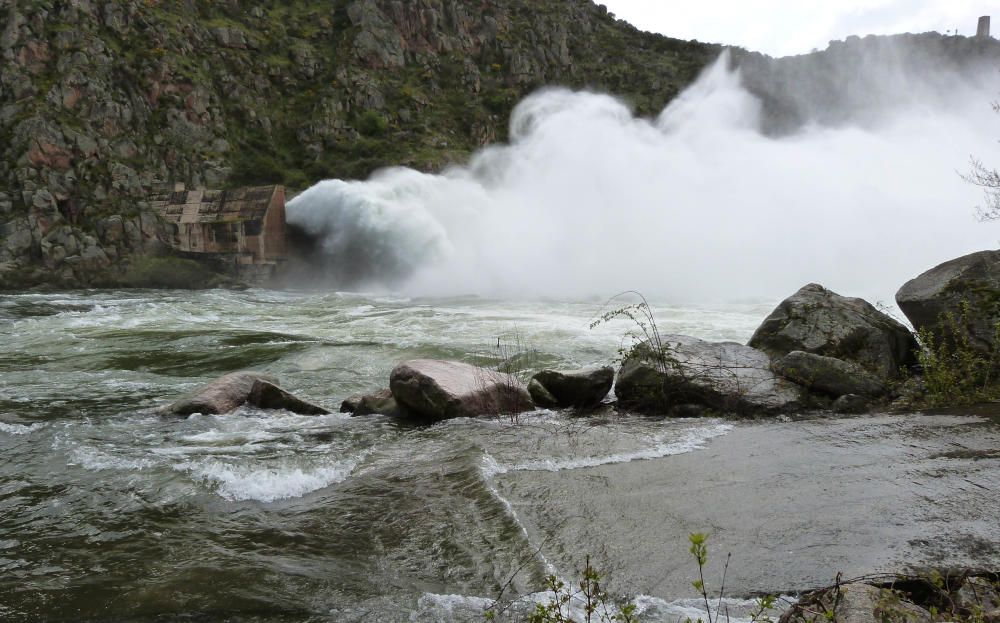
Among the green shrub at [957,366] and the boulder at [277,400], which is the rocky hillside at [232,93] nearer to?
the boulder at [277,400]

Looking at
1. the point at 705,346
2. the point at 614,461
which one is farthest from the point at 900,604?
the point at 705,346

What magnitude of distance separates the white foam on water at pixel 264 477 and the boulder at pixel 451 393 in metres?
1.66

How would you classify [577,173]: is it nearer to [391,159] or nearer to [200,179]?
[391,159]

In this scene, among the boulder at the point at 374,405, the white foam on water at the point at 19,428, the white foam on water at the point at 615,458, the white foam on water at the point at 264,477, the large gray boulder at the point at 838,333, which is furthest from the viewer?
the large gray boulder at the point at 838,333

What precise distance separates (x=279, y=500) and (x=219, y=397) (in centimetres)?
400

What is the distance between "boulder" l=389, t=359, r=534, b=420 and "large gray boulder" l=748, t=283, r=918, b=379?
154 inches

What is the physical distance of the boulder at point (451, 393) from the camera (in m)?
8.11

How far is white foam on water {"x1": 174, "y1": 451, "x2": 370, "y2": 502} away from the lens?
561 cm

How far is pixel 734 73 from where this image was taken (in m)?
73.2

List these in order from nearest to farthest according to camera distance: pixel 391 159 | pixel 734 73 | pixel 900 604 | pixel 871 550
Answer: pixel 900 604, pixel 871 550, pixel 391 159, pixel 734 73

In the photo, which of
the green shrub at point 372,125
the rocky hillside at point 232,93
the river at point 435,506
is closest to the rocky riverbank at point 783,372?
the river at point 435,506

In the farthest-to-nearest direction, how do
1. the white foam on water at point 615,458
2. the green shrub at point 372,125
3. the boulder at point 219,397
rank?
the green shrub at point 372,125
the boulder at point 219,397
the white foam on water at point 615,458

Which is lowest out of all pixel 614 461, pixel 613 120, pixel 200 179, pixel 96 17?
pixel 614 461

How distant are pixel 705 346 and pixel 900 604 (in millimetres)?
6186
